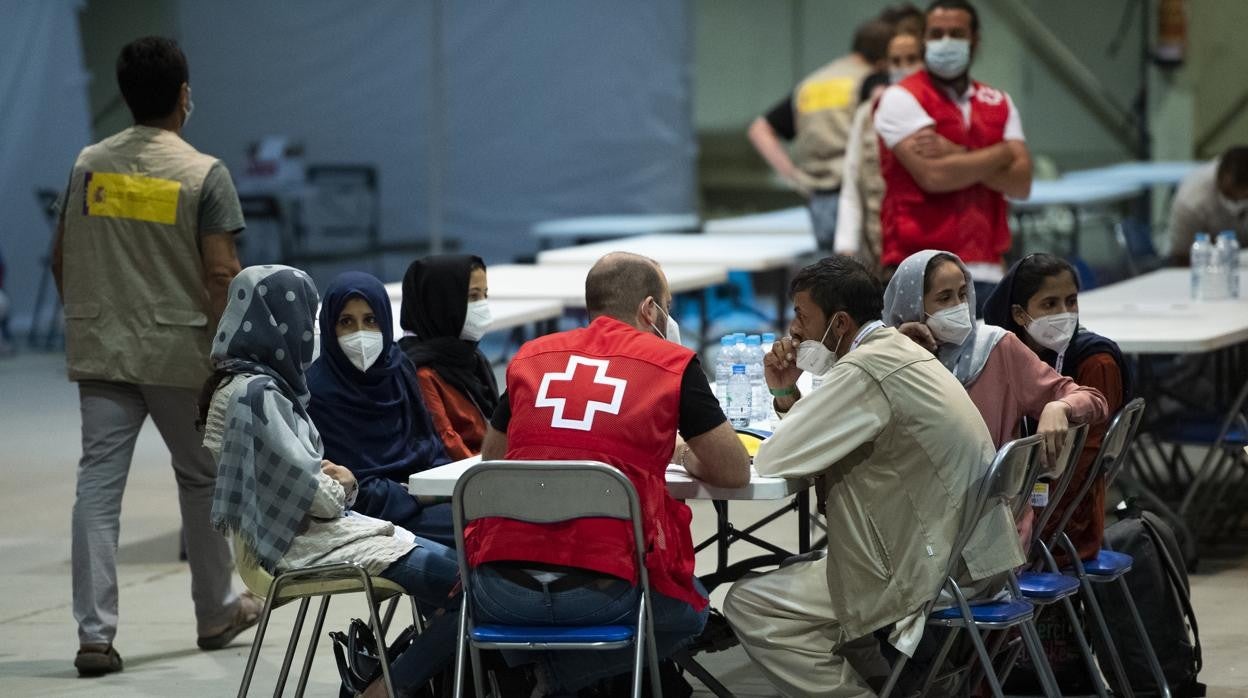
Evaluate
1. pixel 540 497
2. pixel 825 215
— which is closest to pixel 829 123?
pixel 825 215

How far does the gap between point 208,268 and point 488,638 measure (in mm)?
1869

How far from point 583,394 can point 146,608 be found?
2583 mm

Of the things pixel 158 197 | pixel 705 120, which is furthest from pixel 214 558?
pixel 705 120

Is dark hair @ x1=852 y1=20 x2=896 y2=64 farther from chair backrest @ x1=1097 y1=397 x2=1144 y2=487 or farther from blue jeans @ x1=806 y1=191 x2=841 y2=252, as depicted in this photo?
chair backrest @ x1=1097 y1=397 x2=1144 y2=487

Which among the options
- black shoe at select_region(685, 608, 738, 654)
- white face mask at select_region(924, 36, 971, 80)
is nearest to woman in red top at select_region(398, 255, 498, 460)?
black shoe at select_region(685, 608, 738, 654)

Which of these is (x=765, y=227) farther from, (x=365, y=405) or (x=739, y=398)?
(x=365, y=405)

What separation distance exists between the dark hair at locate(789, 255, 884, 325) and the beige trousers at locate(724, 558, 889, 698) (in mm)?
518

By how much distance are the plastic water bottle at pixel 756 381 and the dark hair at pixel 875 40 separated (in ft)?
11.4

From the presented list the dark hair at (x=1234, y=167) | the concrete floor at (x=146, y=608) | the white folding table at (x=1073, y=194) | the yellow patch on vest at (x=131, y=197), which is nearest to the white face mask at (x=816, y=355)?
the concrete floor at (x=146, y=608)

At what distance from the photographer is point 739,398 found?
4523mm

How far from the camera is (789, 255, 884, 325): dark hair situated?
12.4ft

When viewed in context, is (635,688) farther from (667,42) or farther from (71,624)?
(667,42)

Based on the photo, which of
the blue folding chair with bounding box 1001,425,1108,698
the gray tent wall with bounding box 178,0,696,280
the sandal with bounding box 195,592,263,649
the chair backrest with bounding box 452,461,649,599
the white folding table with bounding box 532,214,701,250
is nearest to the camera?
the chair backrest with bounding box 452,461,649,599

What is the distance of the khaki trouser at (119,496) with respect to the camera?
15.9ft
